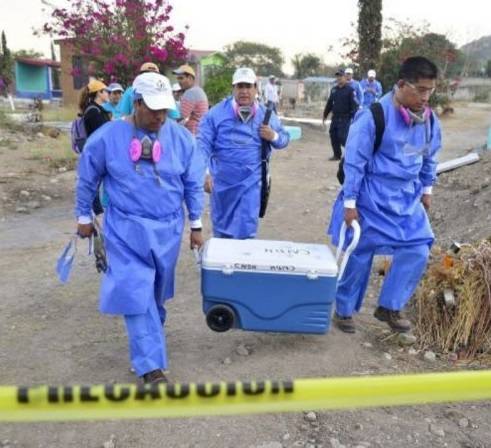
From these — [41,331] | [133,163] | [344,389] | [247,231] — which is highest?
[133,163]

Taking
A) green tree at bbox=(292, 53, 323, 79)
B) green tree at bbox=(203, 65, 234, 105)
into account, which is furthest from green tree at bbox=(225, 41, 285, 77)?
green tree at bbox=(203, 65, 234, 105)

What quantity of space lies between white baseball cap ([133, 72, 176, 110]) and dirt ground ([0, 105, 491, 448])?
1.55m

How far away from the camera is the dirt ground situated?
2941 millimetres

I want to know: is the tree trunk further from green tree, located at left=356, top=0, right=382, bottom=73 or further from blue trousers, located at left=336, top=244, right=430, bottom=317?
blue trousers, located at left=336, top=244, right=430, bottom=317

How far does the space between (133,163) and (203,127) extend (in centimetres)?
160

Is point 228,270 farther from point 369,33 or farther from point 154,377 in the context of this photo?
point 369,33

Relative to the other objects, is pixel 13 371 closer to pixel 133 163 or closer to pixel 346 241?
pixel 133 163

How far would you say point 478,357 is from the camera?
12.5 ft

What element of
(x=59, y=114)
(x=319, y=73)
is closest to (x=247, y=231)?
(x=59, y=114)

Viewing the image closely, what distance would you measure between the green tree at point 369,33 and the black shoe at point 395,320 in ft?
53.1

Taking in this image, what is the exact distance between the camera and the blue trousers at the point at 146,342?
3.24 metres

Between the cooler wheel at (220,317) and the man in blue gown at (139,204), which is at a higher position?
the man in blue gown at (139,204)

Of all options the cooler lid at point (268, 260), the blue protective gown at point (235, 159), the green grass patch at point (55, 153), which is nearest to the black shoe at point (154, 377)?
the cooler lid at point (268, 260)

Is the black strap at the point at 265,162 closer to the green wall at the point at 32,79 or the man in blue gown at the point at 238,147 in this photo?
the man in blue gown at the point at 238,147
